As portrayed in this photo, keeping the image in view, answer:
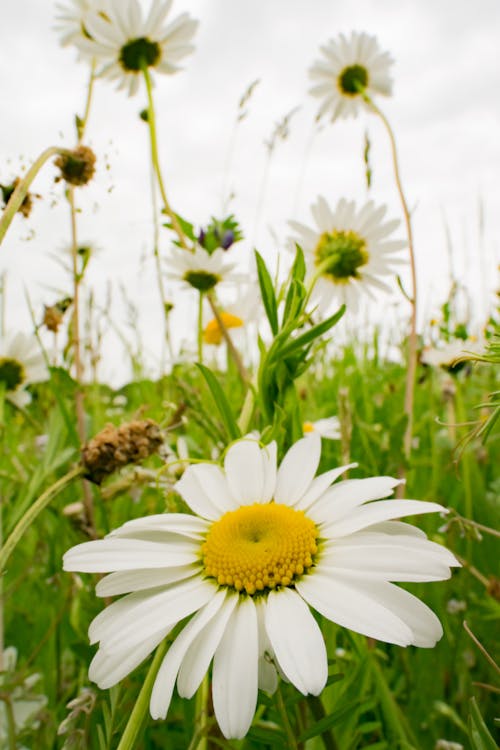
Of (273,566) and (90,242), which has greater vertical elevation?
(90,242)

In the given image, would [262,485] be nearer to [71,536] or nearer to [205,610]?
[205,610]

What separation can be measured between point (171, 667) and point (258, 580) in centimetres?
7

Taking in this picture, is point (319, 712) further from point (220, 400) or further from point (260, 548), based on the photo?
point (220, 400)

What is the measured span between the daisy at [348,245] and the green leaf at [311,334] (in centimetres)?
33

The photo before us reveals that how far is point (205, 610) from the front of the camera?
36 cm

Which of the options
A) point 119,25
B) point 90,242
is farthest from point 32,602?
point 90,242

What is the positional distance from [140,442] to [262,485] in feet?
0.36

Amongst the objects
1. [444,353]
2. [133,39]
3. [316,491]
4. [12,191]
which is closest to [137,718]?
[316,491]

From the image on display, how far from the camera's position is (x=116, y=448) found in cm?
→ 51

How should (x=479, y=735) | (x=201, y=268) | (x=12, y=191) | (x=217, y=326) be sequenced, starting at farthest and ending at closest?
(x=217, y=326), (x=201, y=268), (x=12, y=191), (x=479, y=735)

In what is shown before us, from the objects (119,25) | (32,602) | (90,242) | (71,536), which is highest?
(119,25)

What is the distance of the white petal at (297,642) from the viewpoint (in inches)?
11.9

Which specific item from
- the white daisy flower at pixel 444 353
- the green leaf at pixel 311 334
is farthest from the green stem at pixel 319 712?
the white daisy flower at pixel 444 353

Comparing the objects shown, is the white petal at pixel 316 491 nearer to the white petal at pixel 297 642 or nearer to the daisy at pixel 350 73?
the white petal at pixel 297 642
